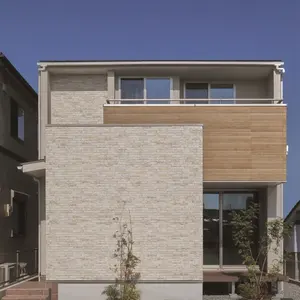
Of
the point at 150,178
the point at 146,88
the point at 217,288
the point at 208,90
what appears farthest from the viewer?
the point at 208,90

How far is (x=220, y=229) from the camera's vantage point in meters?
13.7

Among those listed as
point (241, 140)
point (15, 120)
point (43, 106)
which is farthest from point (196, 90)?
point (15, 120)

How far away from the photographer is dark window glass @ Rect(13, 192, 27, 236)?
15.4 metres

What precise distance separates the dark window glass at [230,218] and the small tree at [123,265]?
4007 millimetres

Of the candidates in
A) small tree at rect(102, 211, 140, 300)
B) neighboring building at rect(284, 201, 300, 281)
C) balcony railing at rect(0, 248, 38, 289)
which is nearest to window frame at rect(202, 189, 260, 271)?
neighboring building at rect(284, 201, 300, 281)

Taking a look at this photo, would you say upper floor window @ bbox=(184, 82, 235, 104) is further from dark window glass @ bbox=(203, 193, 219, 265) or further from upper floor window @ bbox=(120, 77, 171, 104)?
dark window glass @ bbox=(203, 193, 219, 265)

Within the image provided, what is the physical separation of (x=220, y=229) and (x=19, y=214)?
307 inches

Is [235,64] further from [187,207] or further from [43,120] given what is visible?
[43,120]

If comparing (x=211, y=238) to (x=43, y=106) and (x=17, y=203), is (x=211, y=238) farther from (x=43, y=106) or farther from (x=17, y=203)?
(x=17, y=203)

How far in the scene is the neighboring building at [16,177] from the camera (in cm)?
1380

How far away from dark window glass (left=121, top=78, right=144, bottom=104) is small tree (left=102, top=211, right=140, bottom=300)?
15.7 feet

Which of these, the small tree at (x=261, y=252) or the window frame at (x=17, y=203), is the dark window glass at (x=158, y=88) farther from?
the window frame at (x=17, y=203)

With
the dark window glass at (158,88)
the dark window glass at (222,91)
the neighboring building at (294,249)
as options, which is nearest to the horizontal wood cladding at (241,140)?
the dark window glass at (158,88)

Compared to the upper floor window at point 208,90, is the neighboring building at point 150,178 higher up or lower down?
lower down
